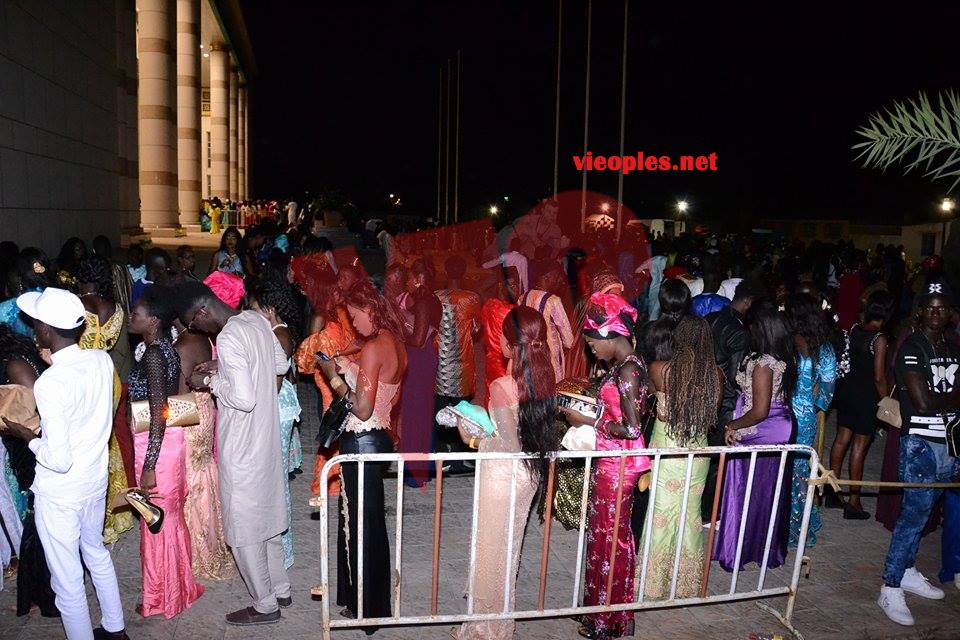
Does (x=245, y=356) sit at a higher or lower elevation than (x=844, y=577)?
higher

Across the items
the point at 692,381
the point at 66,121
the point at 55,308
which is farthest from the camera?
Answer: the point at 66,121

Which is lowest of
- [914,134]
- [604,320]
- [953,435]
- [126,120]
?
[953,435]

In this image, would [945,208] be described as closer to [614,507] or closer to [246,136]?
[614,507]

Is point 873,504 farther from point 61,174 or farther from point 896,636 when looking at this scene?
point 61,174

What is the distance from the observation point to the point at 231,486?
4.34 metres

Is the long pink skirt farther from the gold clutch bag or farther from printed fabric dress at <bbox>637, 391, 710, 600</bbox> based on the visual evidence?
printed fabric dress at <bbox>637, 391, 710, 600</bbox>

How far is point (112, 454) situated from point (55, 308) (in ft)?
6.90

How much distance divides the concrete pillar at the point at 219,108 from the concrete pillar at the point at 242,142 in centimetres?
785

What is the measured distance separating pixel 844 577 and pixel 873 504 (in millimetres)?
1696

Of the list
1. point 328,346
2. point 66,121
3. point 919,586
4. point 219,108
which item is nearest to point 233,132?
point 219,108

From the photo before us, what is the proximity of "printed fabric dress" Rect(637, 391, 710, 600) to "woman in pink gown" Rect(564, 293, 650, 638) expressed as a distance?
486mm

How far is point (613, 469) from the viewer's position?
14.5 ft

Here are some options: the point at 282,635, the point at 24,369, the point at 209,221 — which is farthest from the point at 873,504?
the point at 209,221

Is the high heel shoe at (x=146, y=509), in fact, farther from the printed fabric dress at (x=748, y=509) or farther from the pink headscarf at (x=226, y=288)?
the printed fabric dress at (x=748, y=509)
